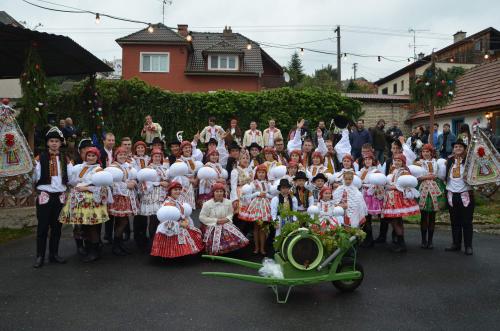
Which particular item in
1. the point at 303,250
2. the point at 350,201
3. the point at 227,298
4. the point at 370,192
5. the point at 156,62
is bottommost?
the point at 227,298

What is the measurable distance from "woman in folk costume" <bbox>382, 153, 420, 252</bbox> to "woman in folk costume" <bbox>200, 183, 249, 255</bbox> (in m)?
2.38

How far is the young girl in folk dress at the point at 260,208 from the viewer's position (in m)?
6.72

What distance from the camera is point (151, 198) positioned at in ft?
22.5

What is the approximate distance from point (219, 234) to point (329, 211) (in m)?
1.68

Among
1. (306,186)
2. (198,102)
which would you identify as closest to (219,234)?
(306,186)

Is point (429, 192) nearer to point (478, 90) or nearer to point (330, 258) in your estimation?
point (330, 258)

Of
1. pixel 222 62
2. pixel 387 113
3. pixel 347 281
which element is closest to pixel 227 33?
pixel 222 62

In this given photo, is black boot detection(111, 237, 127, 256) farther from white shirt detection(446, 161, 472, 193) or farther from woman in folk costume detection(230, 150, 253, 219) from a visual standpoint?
white shirt detection(446, 161, 472, 193)

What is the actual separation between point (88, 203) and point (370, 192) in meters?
4.47

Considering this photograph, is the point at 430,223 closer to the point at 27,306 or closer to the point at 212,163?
the point at 212,163

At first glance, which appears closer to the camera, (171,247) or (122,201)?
(171,247)

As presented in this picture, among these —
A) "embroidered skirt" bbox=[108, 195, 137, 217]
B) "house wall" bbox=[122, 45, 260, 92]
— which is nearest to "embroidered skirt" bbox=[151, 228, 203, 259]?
Result: "embroidered skirt" bbox=[108, 195, 137, 217]

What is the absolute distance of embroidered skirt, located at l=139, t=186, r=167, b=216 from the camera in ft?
22.4

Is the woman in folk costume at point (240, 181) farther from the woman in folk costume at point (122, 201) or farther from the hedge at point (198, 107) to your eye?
the hedge at point (198, 107)
